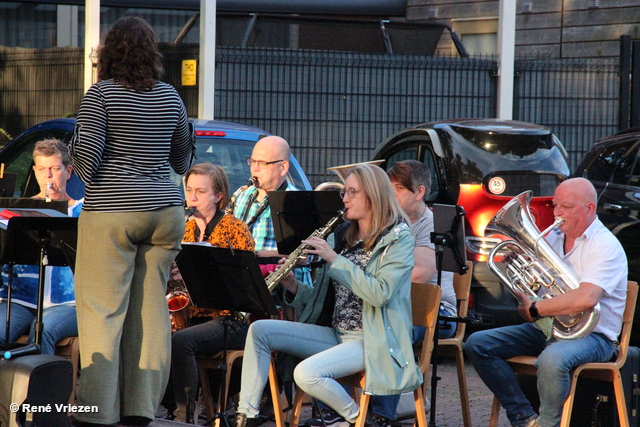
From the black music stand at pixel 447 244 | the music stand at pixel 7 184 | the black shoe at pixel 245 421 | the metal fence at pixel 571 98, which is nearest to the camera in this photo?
the black shoe at pixel 245 421

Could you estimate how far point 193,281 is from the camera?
509cm

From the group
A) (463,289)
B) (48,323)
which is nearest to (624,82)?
(463,289)

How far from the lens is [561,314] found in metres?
5.13

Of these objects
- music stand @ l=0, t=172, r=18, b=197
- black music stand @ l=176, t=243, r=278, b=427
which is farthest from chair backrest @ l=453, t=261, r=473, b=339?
music stand @ l=0, t=172, r=18, b=197

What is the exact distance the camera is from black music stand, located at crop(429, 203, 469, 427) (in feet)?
17.9

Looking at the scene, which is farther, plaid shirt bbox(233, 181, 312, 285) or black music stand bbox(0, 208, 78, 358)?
plaid shirt bbox(233, 181, 312, 285)

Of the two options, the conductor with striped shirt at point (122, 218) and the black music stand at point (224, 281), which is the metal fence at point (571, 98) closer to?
the black music stand at point (224, 281)

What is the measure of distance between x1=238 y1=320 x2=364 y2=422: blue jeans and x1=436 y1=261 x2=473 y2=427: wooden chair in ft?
2.99

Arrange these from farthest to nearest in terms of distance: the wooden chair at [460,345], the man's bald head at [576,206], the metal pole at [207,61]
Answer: the metal pole at [207,61] < the wooden chair at [460,345] < the man's bald head at [576,206]

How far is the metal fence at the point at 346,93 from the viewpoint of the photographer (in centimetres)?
1230

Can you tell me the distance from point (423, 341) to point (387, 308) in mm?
526

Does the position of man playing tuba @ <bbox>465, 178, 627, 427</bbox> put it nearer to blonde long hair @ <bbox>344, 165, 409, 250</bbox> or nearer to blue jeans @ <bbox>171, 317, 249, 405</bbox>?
blonde long hair @ <bbox>344, 165, 409, 250</bbox>

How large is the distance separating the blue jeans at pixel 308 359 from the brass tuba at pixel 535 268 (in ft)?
3.42

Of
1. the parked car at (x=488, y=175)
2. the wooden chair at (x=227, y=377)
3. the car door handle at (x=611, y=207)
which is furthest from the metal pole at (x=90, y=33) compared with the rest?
the wooden chair at (x=227, y=377)
